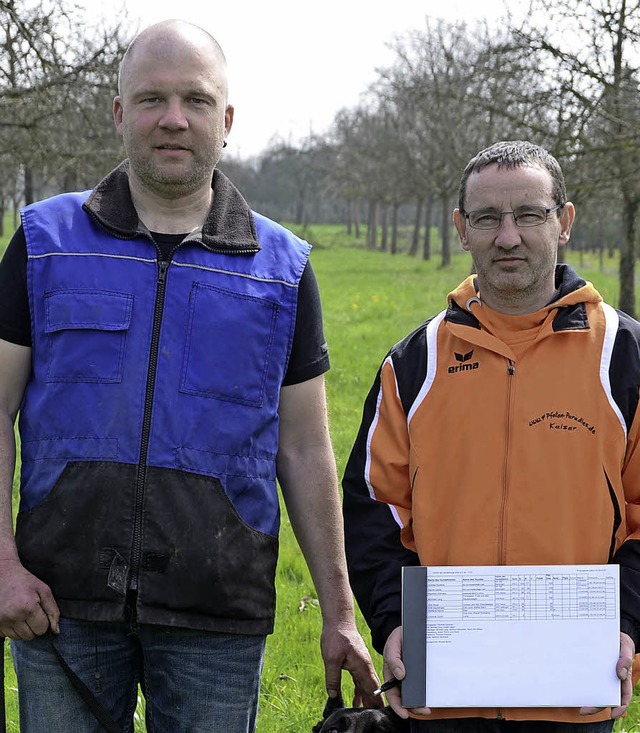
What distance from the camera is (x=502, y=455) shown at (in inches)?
97.0

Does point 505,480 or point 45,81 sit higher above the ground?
point 45,81

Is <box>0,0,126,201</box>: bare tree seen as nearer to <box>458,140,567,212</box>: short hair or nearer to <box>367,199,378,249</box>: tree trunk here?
<box>458,140,567,212</box>: short hair

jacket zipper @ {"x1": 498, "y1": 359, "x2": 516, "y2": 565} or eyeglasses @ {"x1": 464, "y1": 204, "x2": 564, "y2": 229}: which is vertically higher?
eyeglasses @ {"x1": 464, "y1": 204, "x2": 564, "y2": 229}

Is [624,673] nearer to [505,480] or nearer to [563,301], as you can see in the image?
[505,480]

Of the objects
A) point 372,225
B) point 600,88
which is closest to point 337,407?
point 600,88

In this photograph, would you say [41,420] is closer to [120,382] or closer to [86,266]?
[120,382]

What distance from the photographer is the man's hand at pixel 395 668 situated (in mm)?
2369

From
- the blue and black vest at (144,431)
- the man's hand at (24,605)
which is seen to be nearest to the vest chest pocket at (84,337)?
the blue and black vest at (144,431)

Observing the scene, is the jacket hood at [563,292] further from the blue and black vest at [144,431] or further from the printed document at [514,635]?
the printed document at [514,635]

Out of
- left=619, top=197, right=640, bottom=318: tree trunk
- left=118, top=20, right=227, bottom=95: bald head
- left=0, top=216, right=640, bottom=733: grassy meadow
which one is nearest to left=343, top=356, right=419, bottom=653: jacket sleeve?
left=118, top=20, right=227, bottom=95: bald head

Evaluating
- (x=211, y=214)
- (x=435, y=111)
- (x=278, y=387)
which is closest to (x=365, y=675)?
(x=278, y=387)

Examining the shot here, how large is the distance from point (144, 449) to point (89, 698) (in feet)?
2.09

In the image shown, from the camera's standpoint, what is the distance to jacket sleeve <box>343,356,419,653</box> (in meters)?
2.57

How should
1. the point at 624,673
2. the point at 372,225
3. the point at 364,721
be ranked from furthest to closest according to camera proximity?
the point at 372,225 → the point at 364,721 → the point at 624,673
